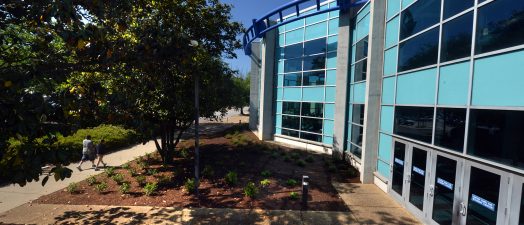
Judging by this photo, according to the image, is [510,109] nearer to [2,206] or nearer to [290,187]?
[290,187]

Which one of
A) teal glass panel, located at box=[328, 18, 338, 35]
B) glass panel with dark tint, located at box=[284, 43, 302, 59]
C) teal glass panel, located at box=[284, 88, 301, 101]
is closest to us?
teal glass panel, located at box=[328, 18, 338, 35]

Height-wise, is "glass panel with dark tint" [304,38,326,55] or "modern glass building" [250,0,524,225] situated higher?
"glass panel with dark tint" [304,38,326,55]

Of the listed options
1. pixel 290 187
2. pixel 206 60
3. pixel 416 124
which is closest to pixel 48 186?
pixel 206 60

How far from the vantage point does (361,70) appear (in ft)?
43.5

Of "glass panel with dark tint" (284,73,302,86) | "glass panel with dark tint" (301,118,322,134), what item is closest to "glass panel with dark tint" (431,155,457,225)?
"glass panel with dark tint" (301,118,322,134)

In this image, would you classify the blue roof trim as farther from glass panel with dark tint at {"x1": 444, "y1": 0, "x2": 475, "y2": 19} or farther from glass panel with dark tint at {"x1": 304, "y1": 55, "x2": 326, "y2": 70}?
glass panel with dark tint at {"x1": 444, "y1": 0, "x2": 475, "y2": 19}

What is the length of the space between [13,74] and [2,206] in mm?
7148

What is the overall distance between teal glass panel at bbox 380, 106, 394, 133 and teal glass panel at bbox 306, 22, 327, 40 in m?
7.96

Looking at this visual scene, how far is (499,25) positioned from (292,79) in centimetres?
1403

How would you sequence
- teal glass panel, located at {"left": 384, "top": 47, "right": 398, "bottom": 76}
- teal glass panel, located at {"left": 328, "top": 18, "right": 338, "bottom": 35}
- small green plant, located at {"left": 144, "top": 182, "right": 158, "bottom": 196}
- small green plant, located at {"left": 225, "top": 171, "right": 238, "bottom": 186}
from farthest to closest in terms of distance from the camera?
teal glass panel, located at {"left": 328, "top": 18, "right": 338, "bottom": 35} → small green plant, located at {"left": 225, "top": 171, "right": 238, "bottom": 186} → teal glass panel, located at {"left": 384, "top": 47, "right": 398, "bottom": 76} → small green plant, located at {"left": 144, "top": 182, "right": 158, "bottom": 196}

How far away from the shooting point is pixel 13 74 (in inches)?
142

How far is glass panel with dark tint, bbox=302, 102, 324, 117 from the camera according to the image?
17.5m

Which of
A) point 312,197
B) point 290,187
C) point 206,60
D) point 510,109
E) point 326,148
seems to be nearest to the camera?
point 510,109

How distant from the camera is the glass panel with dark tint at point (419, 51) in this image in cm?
772
